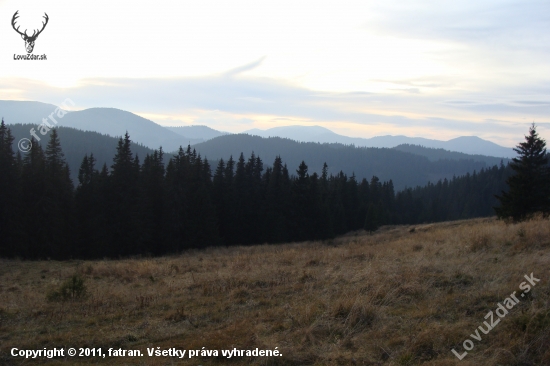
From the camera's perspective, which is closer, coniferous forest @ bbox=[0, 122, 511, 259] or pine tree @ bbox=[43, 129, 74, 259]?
coniferous forest @ bbox=[0, 122, 511, 259]

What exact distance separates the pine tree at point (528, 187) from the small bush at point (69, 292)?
2952cm

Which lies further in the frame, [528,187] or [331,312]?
[528,187]

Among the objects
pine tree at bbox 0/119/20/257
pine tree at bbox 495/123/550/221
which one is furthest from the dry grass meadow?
pine tree at bbox 0/119/20/257

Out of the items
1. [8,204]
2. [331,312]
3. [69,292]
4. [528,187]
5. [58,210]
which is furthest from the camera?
[58,210]

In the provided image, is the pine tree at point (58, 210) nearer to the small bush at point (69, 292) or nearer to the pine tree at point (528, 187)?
the small bush at point (69, 292)

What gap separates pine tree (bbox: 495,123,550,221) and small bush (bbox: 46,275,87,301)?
29523mm

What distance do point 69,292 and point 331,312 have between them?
7813 mm

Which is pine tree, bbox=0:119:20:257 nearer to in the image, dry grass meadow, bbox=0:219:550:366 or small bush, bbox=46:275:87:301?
dry grass meadow, bbox=0:219:550:366

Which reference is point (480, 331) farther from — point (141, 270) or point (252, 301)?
point (141, 270)

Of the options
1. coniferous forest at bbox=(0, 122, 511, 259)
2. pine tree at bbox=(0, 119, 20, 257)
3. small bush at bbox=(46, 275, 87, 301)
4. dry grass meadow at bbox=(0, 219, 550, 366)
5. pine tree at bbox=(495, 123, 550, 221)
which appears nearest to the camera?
dry grass meadow at bbox=(0, 219, 550, 366)

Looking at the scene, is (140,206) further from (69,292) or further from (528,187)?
(528,187)

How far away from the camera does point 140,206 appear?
134 ft

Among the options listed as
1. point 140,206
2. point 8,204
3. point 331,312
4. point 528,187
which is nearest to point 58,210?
point 8,204

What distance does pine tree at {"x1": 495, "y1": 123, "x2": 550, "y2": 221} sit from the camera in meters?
29.4
